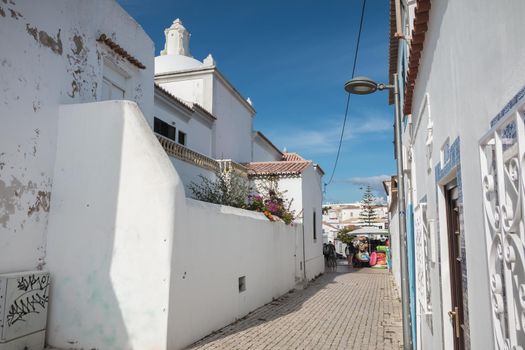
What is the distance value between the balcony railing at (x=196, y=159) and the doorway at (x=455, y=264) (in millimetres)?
9374

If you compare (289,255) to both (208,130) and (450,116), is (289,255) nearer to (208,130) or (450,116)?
(208,130)

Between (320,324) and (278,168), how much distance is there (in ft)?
29.2

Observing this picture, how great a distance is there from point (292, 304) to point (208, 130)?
9574 mm

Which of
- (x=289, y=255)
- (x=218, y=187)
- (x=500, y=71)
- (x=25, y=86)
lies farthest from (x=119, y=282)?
(x=289, y=255)

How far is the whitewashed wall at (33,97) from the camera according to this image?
654 centimetres

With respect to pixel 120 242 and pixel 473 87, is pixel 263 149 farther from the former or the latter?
pixel 473 87

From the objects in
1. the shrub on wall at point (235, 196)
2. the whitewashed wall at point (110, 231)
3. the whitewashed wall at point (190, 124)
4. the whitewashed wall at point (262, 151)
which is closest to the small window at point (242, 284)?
the shrub on wall at point (235, 196)

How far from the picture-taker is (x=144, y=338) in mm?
6543

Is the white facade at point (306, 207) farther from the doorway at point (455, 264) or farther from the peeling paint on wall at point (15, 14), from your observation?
the doorway at point (455, 264)

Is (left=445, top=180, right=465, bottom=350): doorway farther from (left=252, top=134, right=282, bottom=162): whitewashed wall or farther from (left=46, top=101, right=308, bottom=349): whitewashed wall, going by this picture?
(left=252, top=134, right=282, bottom=162): whitewashed wall

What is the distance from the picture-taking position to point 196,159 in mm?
14562

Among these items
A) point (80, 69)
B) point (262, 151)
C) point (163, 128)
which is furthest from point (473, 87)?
point (262, 151)

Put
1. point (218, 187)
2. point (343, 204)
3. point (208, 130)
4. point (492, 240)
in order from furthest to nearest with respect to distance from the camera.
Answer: point (343, 204) < point (208, 130) < point (218, 187) < point (492, 240)

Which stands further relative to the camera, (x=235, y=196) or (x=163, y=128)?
(x=163, y=128)
